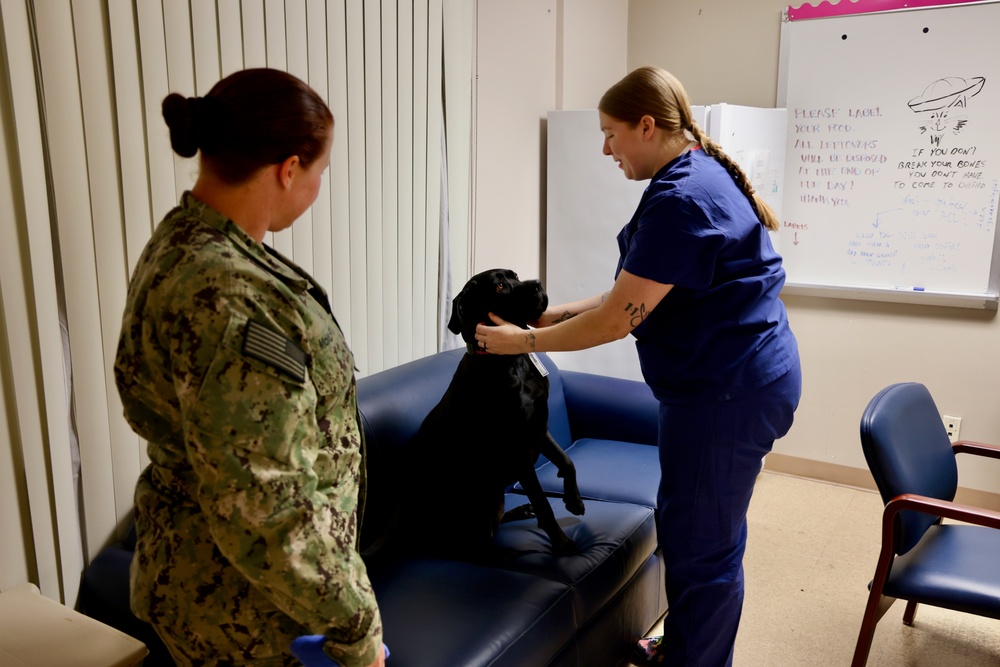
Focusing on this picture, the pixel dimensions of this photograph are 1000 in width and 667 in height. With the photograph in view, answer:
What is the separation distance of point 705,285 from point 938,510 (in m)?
0.78

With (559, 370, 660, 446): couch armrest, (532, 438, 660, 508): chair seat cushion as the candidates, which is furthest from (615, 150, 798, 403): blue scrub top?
(559, 370, 660, 446): couch armrest

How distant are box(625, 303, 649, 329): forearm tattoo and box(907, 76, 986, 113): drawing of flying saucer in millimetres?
2171

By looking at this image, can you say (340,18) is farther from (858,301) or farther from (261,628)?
(858,301)

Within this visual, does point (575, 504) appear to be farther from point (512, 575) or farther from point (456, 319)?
point (456, 319)

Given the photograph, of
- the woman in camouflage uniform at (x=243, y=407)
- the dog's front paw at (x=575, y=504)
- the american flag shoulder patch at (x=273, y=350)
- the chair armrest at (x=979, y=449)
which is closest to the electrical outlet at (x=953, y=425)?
the chair armrest at (x=979, y=449)

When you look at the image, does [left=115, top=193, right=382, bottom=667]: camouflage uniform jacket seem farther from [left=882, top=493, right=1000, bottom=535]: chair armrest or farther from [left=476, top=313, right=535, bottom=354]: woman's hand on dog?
[left=882, top=493, right=1000, bottom=535]: chair armrest

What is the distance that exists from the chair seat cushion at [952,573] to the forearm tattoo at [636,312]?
0.92 meters

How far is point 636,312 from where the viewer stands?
171 cm

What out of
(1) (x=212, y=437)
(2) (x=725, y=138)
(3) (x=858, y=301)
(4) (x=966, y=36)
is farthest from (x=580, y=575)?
(4) (x=966, y=36)

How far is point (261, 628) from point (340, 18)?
175 cm

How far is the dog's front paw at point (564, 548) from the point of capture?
2.04m

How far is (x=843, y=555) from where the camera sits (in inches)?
115

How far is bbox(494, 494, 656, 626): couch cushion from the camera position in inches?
76.9

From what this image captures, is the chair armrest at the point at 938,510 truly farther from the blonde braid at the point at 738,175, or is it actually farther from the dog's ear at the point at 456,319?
the dog's ear at the point at 456,319
